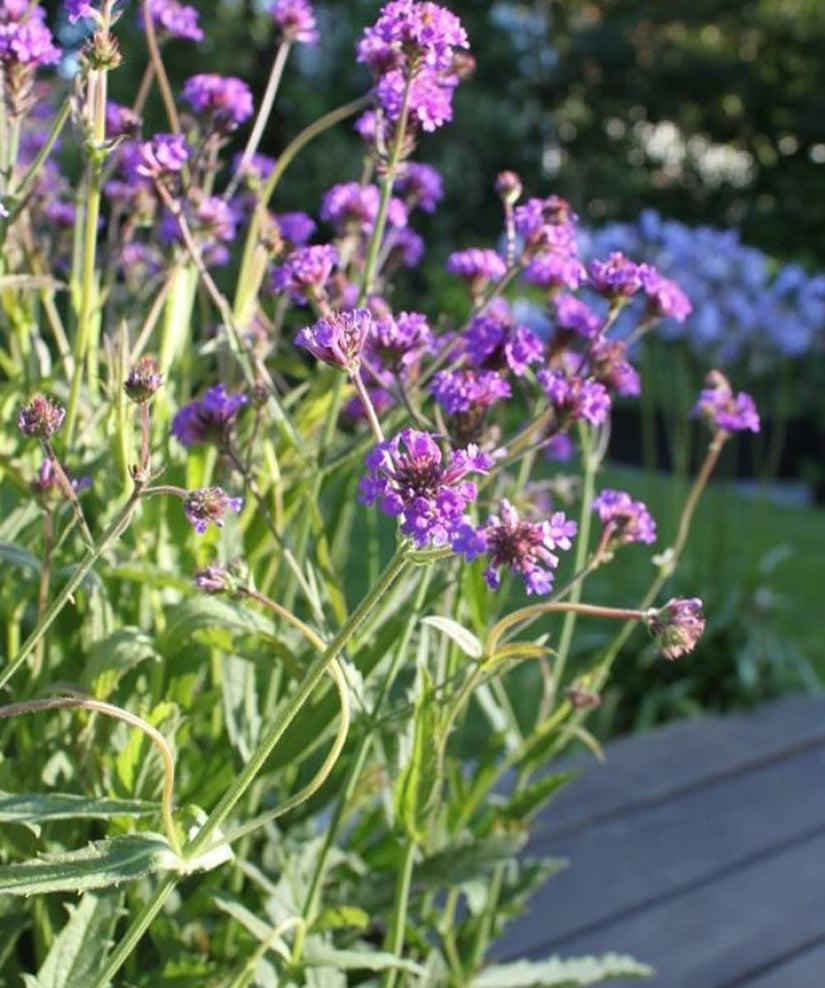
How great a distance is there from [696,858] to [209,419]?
976 millimetres

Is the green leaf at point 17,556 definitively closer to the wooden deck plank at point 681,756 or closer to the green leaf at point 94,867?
the green leaf at point 94,867

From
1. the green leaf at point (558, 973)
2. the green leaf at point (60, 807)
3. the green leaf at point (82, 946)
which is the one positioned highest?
the green leaf at point (60, 807)

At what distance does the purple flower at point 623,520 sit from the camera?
3.32 ft

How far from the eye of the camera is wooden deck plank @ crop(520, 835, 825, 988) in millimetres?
1444

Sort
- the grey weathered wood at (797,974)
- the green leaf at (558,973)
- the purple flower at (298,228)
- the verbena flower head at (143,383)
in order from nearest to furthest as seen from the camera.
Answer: the verbena flower head at (143,383) < the green leaf at (558,973) < the purple flower at (298,228) < the grey weathered wood at (797,974)

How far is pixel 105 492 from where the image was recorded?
1.11 meters

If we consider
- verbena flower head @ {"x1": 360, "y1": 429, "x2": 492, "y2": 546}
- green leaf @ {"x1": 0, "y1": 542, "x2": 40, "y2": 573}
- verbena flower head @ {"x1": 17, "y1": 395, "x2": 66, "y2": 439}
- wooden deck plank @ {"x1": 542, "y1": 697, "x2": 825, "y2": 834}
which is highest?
verbena flower head @ {"x1": 360, "y1": 429, "x2": 492, "y2": 546}

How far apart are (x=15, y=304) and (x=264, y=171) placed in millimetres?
439

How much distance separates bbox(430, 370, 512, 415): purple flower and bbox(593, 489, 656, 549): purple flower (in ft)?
0.39

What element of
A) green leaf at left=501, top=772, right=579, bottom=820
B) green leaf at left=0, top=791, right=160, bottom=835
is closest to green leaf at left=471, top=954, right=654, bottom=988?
green leaf at left=501, top=772, right=579, bottom=820

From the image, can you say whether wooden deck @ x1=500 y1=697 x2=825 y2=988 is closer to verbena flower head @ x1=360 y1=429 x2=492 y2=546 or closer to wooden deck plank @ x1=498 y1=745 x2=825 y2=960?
wooden deck plank @ x1=498 y1=745 x2=825 y2=960

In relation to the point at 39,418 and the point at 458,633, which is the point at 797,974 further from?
the point at 39,418

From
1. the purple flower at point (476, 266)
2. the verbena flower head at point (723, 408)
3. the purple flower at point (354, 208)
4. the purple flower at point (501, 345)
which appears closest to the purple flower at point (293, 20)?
the purple flower at point (354, 208)

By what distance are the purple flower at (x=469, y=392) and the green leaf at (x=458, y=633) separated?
0.17 m
